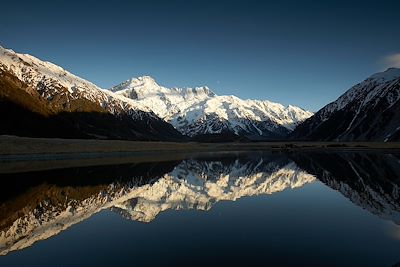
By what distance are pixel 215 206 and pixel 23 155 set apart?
7137 centimetres

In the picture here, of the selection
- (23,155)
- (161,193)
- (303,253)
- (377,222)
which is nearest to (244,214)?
(377,222)

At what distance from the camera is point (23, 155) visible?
93.4 metres

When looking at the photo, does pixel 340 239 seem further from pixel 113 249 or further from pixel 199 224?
pixel 113 249

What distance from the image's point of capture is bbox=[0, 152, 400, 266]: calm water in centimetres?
1966

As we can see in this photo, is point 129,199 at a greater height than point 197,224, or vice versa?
point 129,199

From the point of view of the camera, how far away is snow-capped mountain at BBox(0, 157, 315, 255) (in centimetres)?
2655

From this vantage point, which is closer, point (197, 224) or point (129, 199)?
point (197, 224)

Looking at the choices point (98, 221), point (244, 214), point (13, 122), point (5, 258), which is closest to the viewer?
point (5, 258)

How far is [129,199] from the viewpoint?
1601 inches

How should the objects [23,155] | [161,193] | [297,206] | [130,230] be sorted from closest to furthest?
1. [130,230]
2. [297,206]
3. [161,193]
4. [23,155]

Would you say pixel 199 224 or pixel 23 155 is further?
pixel 23 155

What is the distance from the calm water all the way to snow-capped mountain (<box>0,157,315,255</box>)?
94mm

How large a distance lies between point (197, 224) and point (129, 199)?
14.5 meters

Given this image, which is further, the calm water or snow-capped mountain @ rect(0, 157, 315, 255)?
snow-capped mountain @ rect(0, 157, 315, 255)
